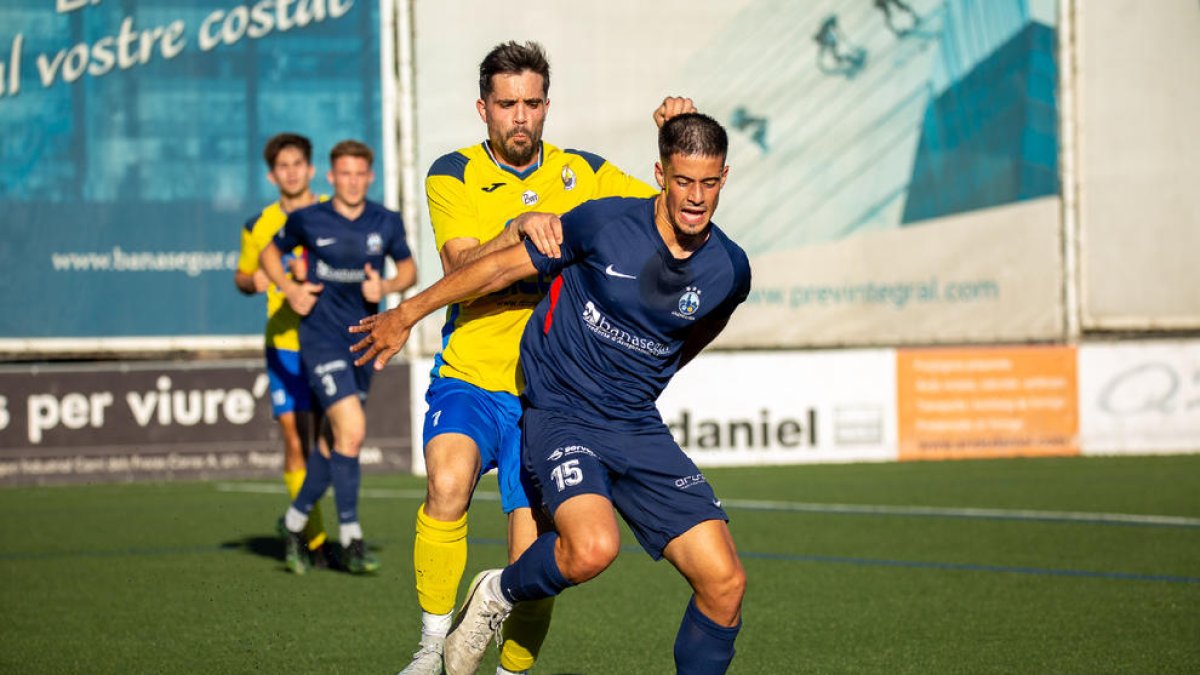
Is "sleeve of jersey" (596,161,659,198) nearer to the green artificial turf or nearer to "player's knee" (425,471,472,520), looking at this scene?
"player's knee" (425,471,472,520)

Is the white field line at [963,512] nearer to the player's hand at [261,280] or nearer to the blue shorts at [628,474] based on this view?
the player's hand at [261,280]

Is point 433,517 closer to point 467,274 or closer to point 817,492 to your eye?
point 467,274

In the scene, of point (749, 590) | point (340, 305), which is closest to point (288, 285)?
point (340, 305)

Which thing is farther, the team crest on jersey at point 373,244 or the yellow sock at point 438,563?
the team crest on jersey at point 373,244

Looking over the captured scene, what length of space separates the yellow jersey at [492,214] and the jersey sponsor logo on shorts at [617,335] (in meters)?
0.59

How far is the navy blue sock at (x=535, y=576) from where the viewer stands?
207 inches

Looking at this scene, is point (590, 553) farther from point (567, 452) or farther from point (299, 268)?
point (299, 268)

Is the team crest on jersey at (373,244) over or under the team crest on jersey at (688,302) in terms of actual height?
over

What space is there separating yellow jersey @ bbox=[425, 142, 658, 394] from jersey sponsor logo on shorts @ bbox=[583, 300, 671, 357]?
1.94 ft

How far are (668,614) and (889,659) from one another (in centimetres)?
151

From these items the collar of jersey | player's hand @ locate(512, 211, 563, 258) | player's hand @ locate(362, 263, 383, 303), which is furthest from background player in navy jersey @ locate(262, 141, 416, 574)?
player's hand @ locate(512, 211, 563, 258)

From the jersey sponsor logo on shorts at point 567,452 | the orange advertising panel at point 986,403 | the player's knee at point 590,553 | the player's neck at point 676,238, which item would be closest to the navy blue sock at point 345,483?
the jersey sponsor logo on shorts at point 567,452

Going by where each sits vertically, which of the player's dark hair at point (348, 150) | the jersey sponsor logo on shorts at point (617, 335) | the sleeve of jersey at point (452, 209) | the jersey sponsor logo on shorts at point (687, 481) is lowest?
the jersey sponsor logo on shorts at point (687, 481)

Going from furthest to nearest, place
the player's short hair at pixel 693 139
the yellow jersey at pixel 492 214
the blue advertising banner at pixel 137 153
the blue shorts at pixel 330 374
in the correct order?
the blue advertising banner at pixel 137 153
the blue shorts at pixel 330 374
the yellow jersey at pixel 492 214
the player's short hair at pixel 693 139
